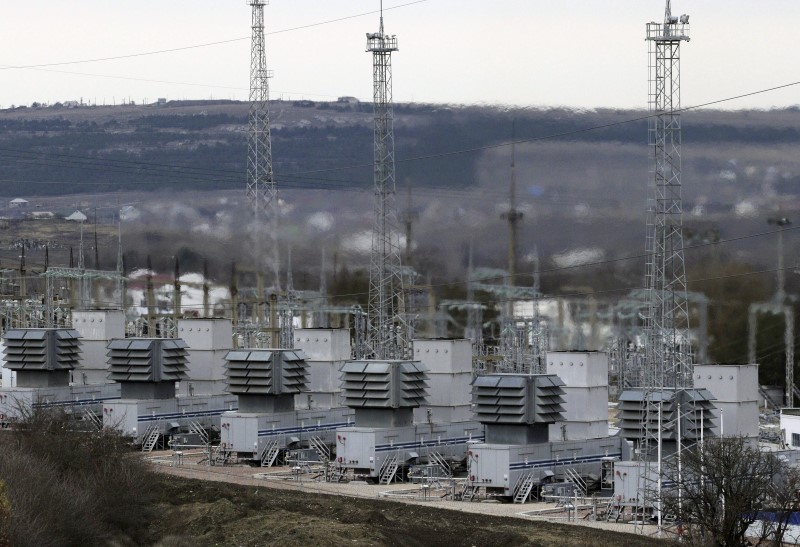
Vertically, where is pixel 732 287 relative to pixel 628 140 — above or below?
below

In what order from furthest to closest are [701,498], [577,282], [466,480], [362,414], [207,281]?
[207,281]
[577,282]
[362,414]
[466,480]
[701,498]

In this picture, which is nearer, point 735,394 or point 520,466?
point 520,466

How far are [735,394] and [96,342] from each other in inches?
1537

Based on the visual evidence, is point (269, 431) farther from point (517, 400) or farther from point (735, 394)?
point (735, 394)

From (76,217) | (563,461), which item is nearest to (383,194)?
(563,461)

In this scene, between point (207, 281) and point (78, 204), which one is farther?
point (78, 204)

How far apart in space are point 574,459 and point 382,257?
1737 cm

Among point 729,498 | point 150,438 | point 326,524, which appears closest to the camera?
point 729,498

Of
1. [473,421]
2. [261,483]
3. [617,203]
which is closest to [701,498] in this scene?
[261,483]

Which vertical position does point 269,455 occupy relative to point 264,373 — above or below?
below

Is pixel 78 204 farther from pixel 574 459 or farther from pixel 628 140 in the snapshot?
pixel 574 459

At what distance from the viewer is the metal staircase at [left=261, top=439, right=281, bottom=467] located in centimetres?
6956

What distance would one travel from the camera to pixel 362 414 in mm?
66812

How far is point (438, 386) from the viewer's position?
73.5 metres
